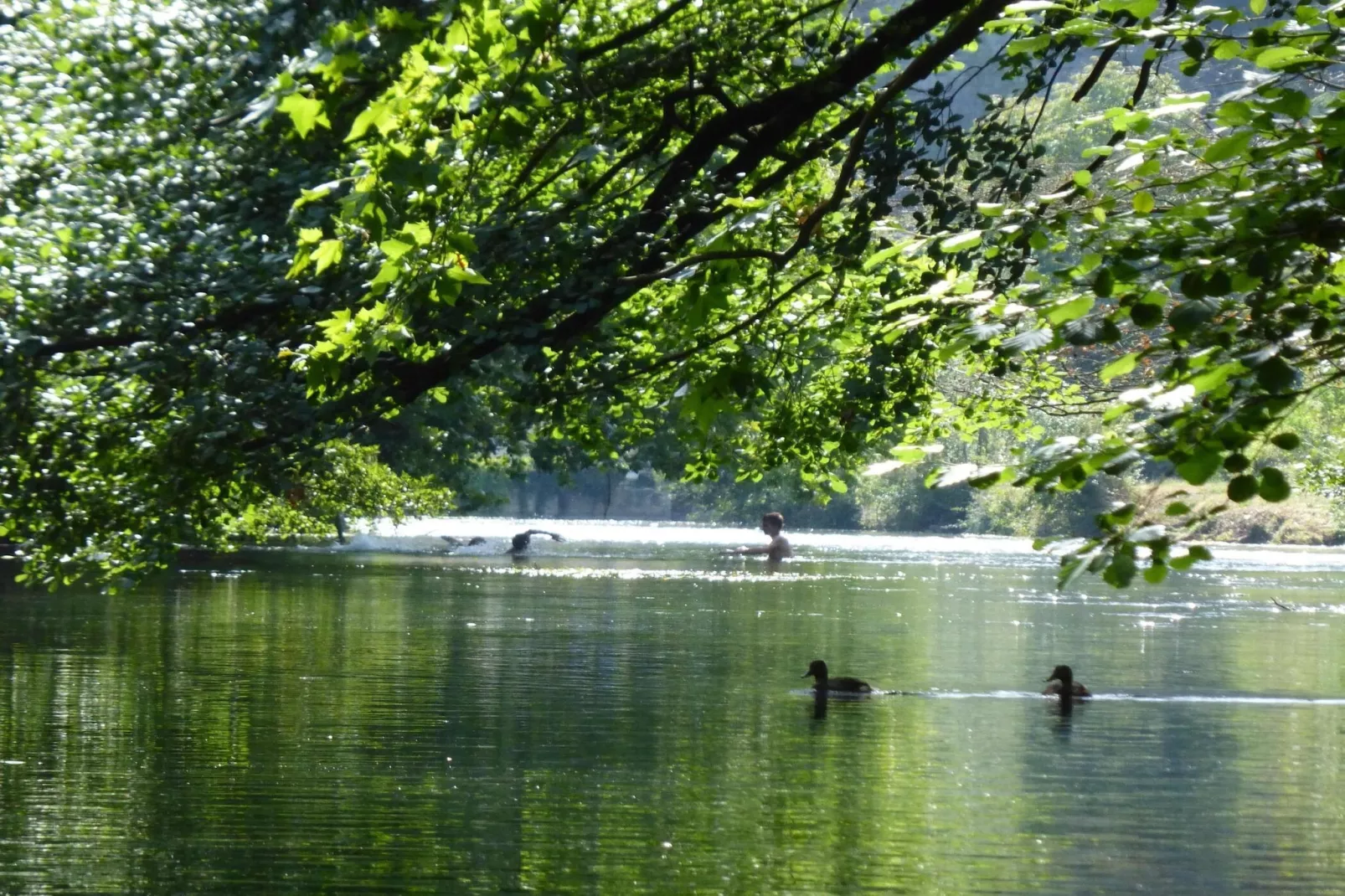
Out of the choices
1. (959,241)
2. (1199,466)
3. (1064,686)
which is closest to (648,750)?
(1064,686)

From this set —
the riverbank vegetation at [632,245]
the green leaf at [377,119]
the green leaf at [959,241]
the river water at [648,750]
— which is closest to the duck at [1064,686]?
the river water at [648,750]

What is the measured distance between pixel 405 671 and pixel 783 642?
8688 millimetres

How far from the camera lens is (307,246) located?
842cm

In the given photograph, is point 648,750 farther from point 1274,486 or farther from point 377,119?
point 1274,486

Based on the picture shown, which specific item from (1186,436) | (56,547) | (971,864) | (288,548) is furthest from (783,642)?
(288,548)

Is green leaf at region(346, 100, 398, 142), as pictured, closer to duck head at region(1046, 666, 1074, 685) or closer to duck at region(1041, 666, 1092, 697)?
duck at region(1041, 666, 1092, 697)

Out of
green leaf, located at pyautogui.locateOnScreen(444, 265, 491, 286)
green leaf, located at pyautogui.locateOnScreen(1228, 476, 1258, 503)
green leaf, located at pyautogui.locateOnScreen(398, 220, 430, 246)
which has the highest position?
green leaf, located at pyautogui.locateOnScreen(398, 220, 430, 246)

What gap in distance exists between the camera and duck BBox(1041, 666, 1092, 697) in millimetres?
25047

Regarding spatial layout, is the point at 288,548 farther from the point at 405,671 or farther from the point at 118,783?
the point at 118,783

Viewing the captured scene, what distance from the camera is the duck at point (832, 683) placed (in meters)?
25.0

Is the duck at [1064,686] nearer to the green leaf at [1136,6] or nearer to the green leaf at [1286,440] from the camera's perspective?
the green leaf at [1136,6]

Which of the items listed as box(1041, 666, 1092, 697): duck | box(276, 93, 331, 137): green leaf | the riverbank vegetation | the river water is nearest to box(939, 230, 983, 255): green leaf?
the riverbank vegetation

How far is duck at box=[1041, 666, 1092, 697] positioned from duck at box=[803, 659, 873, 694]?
2514mm

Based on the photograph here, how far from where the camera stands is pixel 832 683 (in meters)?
25.2
